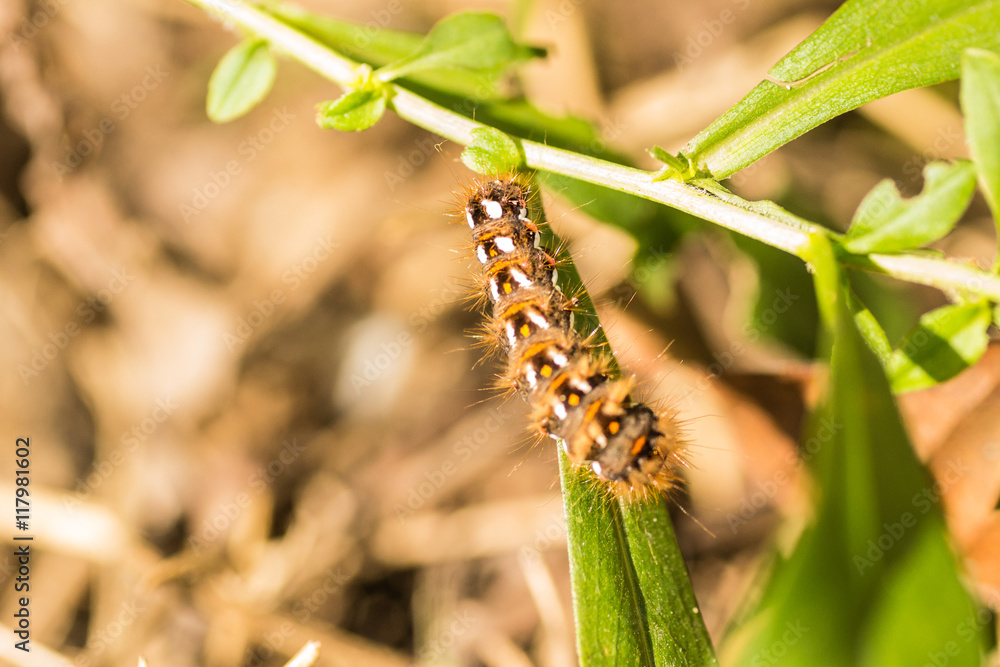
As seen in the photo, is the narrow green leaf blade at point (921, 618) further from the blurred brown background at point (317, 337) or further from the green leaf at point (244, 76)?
the green leaf at point (244, 76)

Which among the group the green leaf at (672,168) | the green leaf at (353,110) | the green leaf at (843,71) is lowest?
the green leaf at (672,168)

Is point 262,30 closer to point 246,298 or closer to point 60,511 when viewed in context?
point 246,298

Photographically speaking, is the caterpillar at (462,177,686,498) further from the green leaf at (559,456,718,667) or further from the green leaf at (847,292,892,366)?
the green leaf at (847,292,892,366)

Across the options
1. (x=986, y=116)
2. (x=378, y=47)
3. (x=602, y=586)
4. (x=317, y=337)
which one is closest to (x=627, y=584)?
(x=602, y=586)

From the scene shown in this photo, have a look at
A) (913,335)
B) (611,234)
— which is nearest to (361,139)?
(611,234)

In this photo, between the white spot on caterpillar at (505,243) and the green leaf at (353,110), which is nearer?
the green leaf at (353,110)

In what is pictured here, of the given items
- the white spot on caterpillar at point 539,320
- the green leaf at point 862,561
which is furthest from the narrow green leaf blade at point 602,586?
the green leaf at point 862,561
